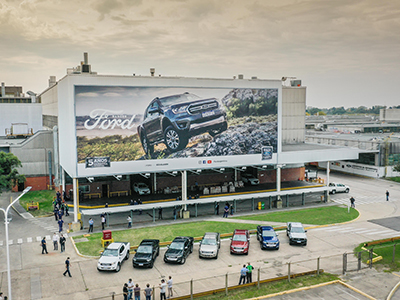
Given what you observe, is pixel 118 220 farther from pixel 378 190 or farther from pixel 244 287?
pixel 378 190

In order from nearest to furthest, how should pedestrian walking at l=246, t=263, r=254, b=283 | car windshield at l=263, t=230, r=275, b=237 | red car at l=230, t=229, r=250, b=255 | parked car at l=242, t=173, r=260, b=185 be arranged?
pedestrian walking at l=246, t=263, r=254, b=283
red car at l=230, t=229, r=250, b=255
car windshield at l=263, t=230, r=275, b=237
parked car at l=242, t=173, r=260, b=185

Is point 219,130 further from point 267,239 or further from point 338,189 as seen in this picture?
point 338,189

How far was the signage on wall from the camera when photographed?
3566 cm

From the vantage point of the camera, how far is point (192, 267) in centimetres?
2620

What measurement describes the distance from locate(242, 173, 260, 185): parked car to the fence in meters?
22.6

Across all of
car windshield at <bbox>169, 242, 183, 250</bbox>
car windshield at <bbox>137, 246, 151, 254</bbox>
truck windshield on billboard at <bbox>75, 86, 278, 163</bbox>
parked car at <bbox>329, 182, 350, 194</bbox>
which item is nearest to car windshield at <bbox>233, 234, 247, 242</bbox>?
car windshield at <bbox>169, 242, 183, 250</bbox>

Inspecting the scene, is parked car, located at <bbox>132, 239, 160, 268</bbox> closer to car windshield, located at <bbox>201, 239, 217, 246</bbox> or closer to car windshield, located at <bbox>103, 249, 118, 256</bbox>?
car windshield, located at <bbox>103, 249, 118, 256</bbox>

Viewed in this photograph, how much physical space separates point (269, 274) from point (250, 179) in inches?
1016

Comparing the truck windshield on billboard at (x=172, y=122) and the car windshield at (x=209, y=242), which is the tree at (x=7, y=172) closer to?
the truck windshield on billboard at (x=172, y=122)

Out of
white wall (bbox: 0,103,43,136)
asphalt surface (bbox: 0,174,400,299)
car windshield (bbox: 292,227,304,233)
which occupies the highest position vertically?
white wall (bbox: 0,103,43,136)

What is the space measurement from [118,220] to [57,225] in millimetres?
5714

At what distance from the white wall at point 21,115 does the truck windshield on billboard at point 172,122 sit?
4031 centimetres

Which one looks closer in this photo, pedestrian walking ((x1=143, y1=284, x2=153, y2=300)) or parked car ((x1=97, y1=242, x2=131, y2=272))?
pedestrian walking ((x1=143, y1=284, x2=153, y2=300))

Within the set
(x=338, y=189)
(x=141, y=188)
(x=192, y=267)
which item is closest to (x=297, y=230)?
(x=192, y=267)
